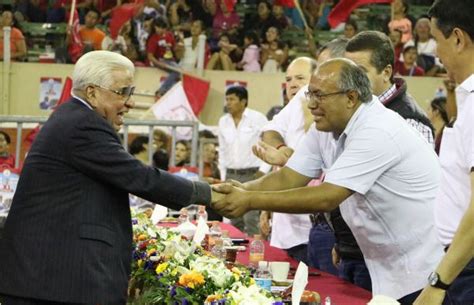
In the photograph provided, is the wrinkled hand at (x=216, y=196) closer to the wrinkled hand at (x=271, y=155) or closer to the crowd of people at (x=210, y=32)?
the wrinkled hand at (x=271, y=155)

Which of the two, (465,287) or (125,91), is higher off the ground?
(125,91)

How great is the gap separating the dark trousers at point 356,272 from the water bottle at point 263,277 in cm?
50

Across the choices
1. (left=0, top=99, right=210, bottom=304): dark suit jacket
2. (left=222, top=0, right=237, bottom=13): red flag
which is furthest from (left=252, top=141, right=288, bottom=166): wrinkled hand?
(left=222, top=0, right=237, bottom=13): red flag

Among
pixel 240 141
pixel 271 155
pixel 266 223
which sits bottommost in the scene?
pixel 240 141

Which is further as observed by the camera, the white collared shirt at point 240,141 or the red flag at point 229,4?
the red flag at point 229,4

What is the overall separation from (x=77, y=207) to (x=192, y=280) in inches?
22.3

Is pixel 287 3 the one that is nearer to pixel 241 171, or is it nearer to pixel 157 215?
pixel 241 171

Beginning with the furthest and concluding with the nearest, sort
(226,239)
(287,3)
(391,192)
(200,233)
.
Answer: (287,3) → (226,239) → (200,233) → (391,192)

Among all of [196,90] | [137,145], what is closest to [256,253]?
[137,145]

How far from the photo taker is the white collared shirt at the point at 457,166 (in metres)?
3.46

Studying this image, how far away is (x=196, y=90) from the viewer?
1451 cm

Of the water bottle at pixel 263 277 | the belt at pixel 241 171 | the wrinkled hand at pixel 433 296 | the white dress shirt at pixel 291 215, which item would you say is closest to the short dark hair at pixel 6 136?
the belt at pixel 241 171

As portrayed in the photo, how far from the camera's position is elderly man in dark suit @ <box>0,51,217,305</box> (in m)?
4.24

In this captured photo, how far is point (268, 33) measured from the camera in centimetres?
1568
